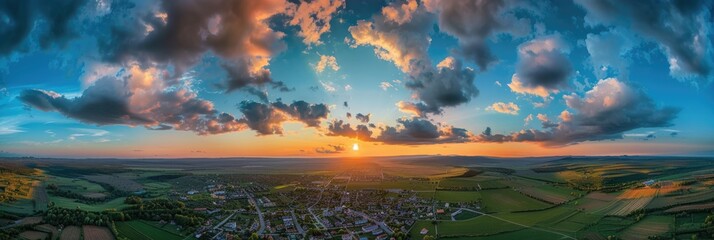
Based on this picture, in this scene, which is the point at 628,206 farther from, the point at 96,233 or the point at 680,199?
the point at 96,233

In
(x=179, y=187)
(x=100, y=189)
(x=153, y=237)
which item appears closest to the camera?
(x=153, y=237)

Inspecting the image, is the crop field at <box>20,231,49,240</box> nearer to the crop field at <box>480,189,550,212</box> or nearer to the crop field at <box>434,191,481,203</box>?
the crop field at <box>434,191,481,203</box>

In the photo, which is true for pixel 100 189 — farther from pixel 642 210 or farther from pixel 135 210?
pixel 642 210

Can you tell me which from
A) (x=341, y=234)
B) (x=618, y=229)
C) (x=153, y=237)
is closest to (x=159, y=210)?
(x=153, y=237)

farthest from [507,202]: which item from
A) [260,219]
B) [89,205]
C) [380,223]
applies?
[89,205]

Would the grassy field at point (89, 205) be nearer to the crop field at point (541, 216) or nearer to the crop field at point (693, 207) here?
the crop field at point (541, 216)

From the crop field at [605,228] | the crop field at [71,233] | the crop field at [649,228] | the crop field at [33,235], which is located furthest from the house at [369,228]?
the crop field at [33,235]
